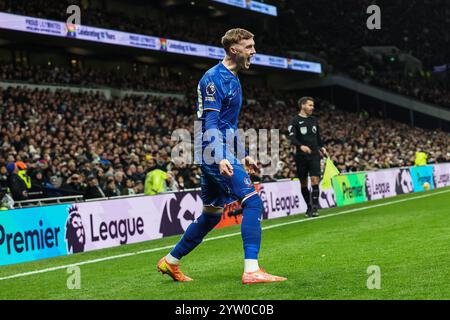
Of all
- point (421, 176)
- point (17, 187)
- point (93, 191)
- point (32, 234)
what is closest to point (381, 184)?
point (421, 176)

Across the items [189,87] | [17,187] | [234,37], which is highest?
[189,87]

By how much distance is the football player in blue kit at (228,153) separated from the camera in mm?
5773

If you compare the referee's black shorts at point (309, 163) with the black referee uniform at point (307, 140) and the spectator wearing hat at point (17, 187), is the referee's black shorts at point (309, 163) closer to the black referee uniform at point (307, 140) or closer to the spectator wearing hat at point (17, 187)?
the black referee uniform at point (307, 140)

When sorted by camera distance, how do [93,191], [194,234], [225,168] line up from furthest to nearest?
[93,191]
[194,234]
[225,168]

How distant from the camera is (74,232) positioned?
10695 mm

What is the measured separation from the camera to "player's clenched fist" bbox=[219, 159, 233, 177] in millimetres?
5569

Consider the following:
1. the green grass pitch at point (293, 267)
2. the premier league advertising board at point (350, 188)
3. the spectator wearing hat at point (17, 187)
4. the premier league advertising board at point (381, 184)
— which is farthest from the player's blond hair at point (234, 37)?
the premier league advertising board at point (381, 184)

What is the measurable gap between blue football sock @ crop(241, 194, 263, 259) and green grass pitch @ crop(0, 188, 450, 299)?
13.3 inches

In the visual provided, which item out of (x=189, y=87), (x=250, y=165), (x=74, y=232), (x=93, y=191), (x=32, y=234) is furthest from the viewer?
Answer: (x=189, y=87)

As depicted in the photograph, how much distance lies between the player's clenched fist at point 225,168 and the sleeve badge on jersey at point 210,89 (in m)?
0.65

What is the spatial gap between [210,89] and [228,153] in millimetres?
601

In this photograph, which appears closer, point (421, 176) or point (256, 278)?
point (256, 278)

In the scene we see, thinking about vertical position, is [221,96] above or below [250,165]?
above

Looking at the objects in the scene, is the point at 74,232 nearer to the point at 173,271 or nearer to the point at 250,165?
the point at 173,271
